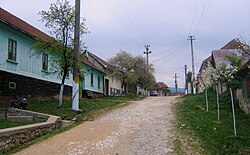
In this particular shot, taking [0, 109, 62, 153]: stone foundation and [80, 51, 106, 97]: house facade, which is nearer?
[0, 109, 62, 153]: stone foundation

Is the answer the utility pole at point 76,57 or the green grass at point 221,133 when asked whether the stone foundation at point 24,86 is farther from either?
the green grass at point 221,133

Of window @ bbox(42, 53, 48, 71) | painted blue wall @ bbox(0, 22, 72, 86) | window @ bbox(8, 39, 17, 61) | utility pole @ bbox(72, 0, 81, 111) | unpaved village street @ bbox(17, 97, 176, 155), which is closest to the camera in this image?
unpaved village street @ bbox(17, 97, 176, 155)

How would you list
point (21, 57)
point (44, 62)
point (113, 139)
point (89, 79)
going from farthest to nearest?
point (89, 79) → point (44, 62) → point (21, 57) → point (113, 139)

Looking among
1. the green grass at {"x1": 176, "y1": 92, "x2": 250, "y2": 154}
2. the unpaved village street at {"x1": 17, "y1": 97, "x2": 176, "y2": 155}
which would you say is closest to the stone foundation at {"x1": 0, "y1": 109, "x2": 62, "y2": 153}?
the unpaved village street at {"x1": 17, "y1": 97, "x2": 176, "y2": 155}

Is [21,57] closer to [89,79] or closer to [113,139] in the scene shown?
[113,139]

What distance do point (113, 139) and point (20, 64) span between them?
1060cm

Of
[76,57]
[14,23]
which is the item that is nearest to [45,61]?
[14,23]

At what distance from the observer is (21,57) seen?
1906 centimetres

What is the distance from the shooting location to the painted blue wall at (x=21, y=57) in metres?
17.1

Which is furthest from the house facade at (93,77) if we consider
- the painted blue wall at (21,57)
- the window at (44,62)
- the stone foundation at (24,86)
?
the painted blue wall at (21,57)

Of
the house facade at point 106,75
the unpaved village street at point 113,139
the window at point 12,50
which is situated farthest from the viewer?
the house facade at point 106,75

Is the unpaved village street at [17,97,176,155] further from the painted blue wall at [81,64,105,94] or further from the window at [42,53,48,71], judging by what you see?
the painted blue wall at [81,64,105,94]

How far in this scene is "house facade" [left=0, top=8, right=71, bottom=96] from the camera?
17094 mm

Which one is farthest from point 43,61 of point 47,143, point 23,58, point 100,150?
point 100,150
